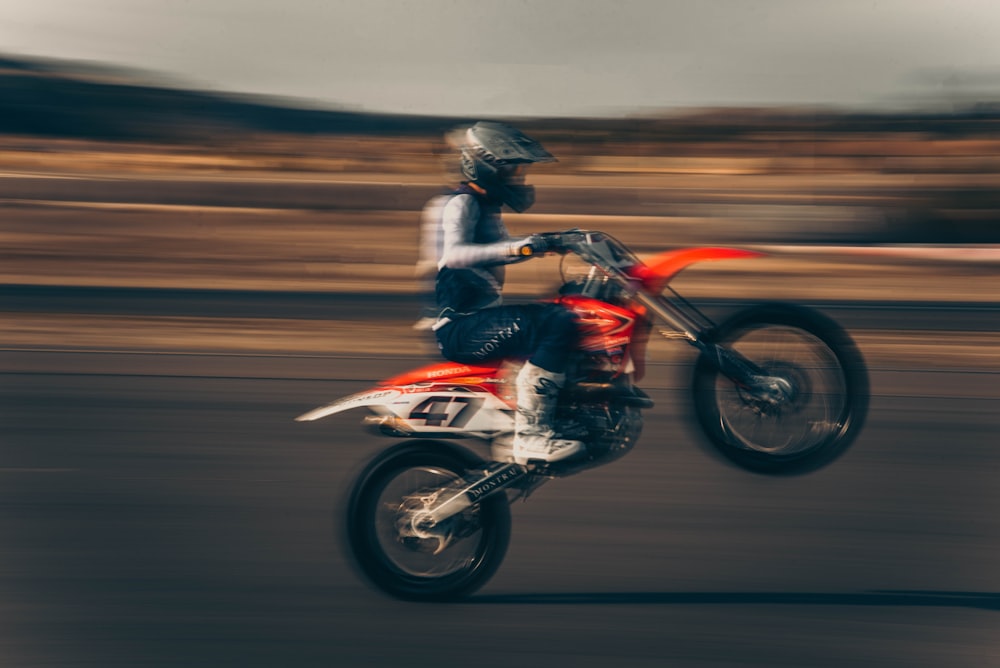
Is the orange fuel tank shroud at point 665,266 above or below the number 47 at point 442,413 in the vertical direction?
above

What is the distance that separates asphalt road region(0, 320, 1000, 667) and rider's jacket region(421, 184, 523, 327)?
3.59 feet

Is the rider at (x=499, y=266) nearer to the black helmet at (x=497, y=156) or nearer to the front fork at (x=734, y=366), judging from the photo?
the black helmet at (x=497, y=156)

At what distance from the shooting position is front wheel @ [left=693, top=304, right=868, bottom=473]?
5.59 metres

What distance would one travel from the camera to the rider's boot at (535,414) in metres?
5.07

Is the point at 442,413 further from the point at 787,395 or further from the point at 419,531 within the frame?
the point at 787,395

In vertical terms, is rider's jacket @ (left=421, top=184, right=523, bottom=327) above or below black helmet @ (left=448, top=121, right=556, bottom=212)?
below

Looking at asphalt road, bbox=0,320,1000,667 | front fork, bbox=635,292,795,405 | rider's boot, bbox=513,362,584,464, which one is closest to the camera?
asphalt road, bbox=0,320,1000,667

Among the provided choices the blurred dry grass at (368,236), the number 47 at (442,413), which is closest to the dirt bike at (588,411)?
the number 47 at (442,413)

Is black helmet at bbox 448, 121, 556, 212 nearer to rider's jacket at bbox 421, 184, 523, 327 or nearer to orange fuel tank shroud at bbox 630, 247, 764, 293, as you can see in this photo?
rider's jacket at bbox 421, 184, 523, 327

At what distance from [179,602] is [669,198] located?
1387 inches

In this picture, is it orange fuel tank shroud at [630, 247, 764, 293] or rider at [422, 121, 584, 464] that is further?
orange fuel tank shroud at [630, 247, 764, 293]

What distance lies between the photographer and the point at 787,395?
5543 millimetres

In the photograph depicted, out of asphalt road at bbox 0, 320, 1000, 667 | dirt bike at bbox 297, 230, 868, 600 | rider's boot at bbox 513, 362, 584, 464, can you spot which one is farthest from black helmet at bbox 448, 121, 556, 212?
asphalt road at bbox 0, 320, 1000, 667

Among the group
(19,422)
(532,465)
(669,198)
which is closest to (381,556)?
(532,465)
